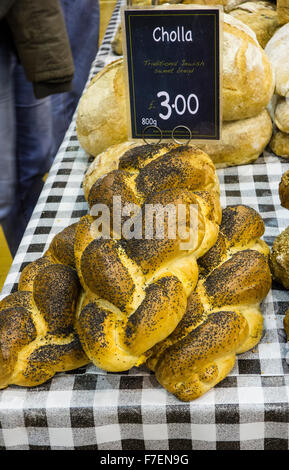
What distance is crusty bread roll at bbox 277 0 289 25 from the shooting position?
214 centimetres

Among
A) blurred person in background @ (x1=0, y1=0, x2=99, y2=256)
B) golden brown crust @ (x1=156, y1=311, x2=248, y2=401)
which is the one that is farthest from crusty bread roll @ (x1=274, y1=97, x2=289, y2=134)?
golden brown crust @ (x1=156, y1=311, x2=248, y2=401)

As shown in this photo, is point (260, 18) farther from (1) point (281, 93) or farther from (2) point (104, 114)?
(2) point (104, 114)

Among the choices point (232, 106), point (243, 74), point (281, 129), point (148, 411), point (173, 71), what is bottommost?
point (148, 411)

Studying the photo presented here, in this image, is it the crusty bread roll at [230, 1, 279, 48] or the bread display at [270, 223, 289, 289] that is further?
the crusty bread roll at [230, 1, 279, 48]

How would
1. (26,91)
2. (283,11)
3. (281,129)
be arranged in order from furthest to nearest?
1. (26,91)
2. (283,11)
3. (281,129)

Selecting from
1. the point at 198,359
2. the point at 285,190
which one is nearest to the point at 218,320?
the point at 198,359

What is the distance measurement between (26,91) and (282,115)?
138 centimetres

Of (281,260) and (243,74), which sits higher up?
(243,74)

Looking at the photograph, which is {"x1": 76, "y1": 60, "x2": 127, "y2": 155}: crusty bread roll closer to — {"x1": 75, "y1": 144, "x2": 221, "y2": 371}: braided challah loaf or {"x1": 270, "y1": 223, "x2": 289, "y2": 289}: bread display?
{"x1": 75, "y1": 144, "x2": 221, "y2": 371}: braided challah loaf

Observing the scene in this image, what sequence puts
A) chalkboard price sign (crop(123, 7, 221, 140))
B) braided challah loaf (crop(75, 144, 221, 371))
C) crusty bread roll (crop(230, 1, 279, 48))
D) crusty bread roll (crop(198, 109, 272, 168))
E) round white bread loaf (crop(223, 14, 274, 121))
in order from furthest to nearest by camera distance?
crusty bread roll (crop(230, 1, 279, 48)) → crusty bread roll (crop(198, 109, 272, 168)) → round white bread loaf (crop(223, 14, 274, 121)) → chalkboard price sign (crop(123, 7, 221, 140)) → braided challah loaf (crop(75, 144, 221, 371))

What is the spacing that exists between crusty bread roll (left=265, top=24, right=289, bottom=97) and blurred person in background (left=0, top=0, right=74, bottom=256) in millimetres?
894

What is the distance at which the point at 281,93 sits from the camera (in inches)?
77.5

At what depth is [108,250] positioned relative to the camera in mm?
1145
